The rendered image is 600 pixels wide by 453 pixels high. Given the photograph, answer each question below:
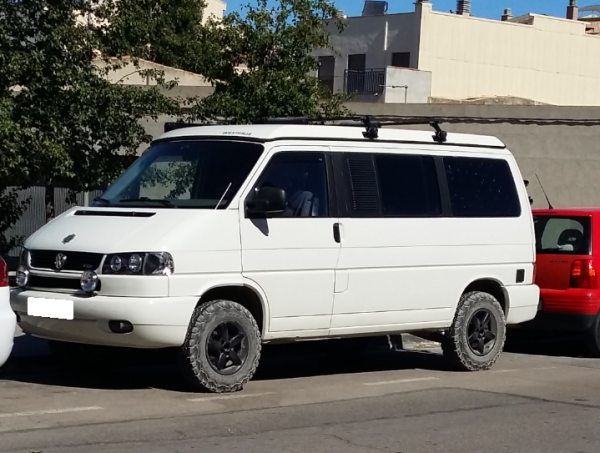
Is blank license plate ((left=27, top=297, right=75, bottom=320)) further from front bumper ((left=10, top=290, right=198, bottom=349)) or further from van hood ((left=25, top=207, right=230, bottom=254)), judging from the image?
van hood ((left=25, top=207, right=230, bottom=254))

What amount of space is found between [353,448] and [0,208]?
402 inches

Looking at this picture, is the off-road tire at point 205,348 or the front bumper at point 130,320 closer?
the front bumper at point 130,320

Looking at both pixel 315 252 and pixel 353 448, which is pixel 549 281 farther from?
pixel 353 448

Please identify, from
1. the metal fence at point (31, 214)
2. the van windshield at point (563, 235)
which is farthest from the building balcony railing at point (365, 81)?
the van windshield at point (563, 235)

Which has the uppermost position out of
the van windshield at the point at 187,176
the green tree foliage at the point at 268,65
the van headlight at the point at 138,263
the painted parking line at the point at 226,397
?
the green tree foliage at the point at 268,65

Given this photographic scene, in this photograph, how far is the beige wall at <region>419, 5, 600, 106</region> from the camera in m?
41.3

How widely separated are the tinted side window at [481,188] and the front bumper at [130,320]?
3288 millimetres

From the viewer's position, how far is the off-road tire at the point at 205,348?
8.56m

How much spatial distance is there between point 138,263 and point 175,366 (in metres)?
2.43

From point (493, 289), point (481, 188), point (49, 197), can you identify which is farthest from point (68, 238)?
point (49, 197)

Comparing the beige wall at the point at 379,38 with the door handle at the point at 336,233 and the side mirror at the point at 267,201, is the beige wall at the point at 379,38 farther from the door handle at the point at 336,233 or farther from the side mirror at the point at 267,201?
the side mirror at the point at 267,201

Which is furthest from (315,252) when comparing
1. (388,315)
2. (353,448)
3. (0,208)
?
(0,208)

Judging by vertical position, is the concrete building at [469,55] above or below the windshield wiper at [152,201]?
above

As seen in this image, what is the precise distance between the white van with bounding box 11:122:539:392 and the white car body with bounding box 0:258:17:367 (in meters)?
0.78
